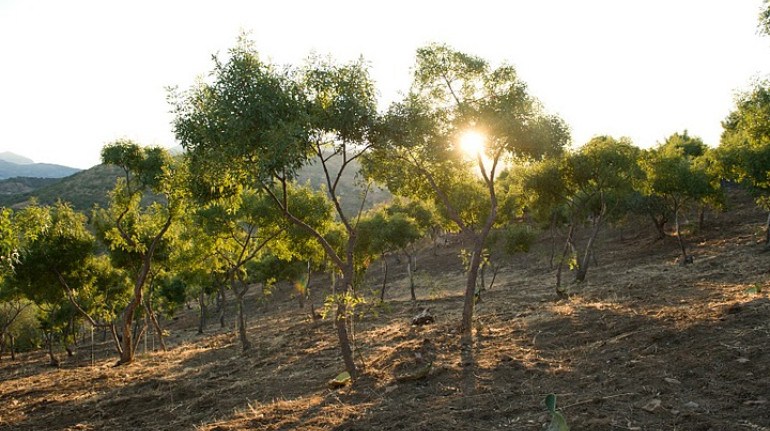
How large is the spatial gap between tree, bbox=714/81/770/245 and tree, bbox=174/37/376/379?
17.0 meters

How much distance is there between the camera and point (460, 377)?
1018 centimetres

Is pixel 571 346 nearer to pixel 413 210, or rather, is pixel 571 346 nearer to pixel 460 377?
pixel 460 377

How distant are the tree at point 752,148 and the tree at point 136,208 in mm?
23821

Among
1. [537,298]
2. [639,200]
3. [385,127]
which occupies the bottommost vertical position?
[537,298]

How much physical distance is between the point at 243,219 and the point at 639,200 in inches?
1419

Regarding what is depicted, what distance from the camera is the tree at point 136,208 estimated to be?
1897 cm

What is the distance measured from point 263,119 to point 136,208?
14.3 meters

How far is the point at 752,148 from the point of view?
26016mm

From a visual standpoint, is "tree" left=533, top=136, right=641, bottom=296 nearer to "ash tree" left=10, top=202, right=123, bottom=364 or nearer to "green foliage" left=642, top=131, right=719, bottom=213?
"green foliage" left=642, top=131, right=719, bottom=213

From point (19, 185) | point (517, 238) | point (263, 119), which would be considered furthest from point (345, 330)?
point (19, 185)

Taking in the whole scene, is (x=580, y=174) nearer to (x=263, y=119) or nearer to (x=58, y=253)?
(x=263, y=119)

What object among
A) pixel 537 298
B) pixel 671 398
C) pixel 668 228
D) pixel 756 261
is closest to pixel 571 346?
pixel 671 398

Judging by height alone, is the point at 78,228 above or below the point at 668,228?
above

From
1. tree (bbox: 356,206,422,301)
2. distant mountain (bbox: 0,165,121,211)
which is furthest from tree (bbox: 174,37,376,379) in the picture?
distant mountain (bbox: 0,165,121,211)
